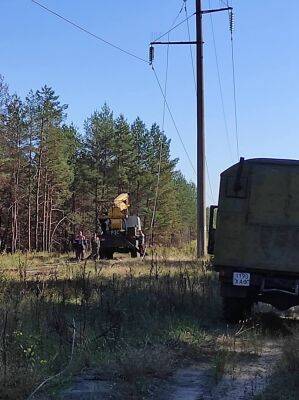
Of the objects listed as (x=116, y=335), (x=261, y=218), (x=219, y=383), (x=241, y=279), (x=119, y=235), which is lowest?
(x=219, y=383)

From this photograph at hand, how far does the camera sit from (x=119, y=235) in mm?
31656

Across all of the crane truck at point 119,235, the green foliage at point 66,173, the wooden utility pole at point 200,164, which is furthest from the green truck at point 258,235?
the green foliage at point 66,173

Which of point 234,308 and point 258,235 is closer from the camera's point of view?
point 258,235

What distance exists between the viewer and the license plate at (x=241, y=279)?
10.2m

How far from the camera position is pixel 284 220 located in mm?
10320

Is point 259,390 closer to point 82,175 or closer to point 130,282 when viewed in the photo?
point 130,282

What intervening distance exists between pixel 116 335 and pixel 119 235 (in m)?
23.7

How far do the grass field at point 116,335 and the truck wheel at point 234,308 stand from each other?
0.70ft

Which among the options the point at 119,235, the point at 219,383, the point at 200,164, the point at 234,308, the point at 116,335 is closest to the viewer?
the point at 219,383

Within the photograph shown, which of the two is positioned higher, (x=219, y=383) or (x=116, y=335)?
(x=116, y=335)

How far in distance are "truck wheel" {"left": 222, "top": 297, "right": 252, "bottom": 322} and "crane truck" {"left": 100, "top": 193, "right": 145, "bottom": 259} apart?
800 inches

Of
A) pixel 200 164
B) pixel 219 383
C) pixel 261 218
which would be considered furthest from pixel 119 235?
pixel 219 383

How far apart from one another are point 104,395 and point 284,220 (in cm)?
547

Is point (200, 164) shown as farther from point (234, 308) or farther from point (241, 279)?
point (241, 279)
